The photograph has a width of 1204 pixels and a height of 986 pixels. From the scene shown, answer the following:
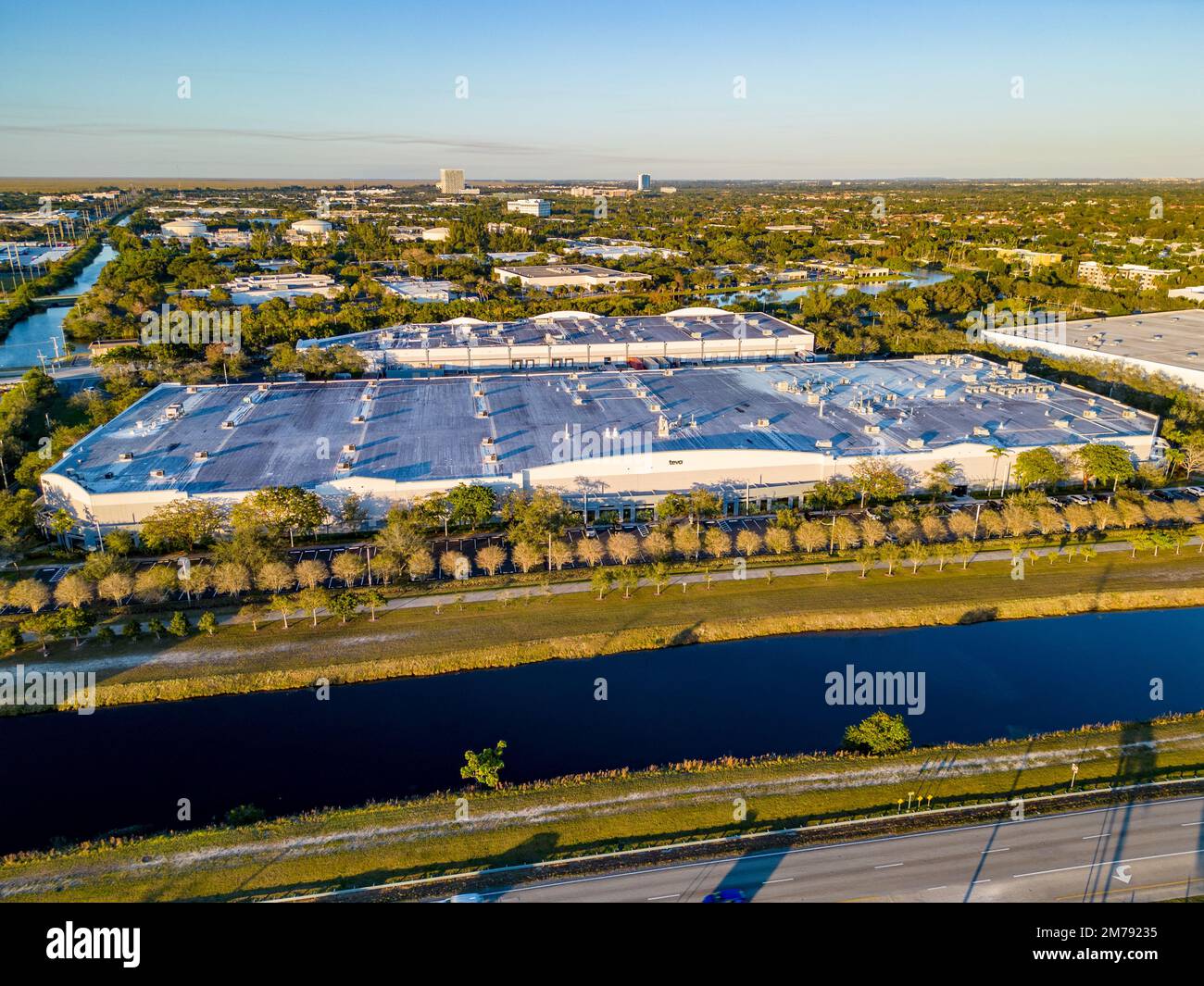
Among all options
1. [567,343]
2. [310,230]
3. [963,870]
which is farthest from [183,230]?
[963,870]

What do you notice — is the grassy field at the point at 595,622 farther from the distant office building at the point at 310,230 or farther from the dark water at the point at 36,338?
the distant office building at the point at 310,230

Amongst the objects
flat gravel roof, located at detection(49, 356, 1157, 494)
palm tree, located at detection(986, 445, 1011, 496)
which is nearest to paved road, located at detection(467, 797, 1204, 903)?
flat gravel roof, located at detection(49, 356, 1157, 494)

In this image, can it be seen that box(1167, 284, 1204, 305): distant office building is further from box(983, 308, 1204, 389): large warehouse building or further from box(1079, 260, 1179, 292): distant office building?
box(983, 308, 1204, 389): large warehouse building

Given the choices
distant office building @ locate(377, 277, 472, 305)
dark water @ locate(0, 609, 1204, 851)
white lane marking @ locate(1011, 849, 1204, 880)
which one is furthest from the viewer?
distant office building @ locate(377, 277, 472, 305)

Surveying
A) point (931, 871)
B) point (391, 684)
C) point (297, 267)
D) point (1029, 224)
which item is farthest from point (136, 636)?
point (1029, 224)

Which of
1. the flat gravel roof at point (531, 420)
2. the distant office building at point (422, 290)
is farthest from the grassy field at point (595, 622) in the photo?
the distant office building at point (422, 290)
